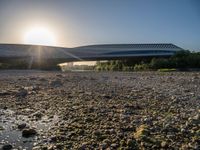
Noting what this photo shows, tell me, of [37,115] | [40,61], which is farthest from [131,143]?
[40,61]

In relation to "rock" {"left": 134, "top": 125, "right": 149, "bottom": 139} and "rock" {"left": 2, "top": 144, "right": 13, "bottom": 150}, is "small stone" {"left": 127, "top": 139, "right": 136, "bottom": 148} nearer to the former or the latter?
"rock" {"left": 134, "top": 125, "right": 149, "bottom": 139}

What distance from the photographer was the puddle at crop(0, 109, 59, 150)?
853 centimetres

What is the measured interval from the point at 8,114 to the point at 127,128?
5.17m

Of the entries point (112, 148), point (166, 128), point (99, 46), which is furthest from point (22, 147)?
point (99, 46)

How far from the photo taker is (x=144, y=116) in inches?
418

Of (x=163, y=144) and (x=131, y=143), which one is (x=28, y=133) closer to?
(x=131, y=143)

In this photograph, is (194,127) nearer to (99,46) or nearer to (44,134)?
(44,134)

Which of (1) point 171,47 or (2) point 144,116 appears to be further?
(1) point 171,47

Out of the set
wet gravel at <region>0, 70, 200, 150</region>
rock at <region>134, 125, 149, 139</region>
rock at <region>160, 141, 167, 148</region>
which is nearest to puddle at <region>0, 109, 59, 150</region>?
wet gravel at <region>0, 70, 200, 150</region>

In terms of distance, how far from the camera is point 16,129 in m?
9.96

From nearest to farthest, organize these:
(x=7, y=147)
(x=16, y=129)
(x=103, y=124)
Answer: (x=7, y=147) → (x=103, y=124) → (x=16, y=129)

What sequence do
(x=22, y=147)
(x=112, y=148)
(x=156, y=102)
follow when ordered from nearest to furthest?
(x=112, y=148), (x=22, y=147), (x=156, y=102)

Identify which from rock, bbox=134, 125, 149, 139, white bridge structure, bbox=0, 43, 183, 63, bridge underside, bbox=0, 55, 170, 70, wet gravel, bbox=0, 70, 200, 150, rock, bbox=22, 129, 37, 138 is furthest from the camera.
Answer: white bridge structure, bbox=0, 43, 183, 63

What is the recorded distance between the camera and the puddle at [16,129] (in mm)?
8531
